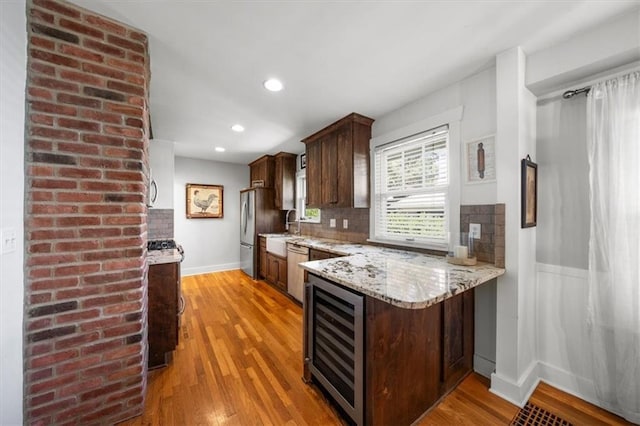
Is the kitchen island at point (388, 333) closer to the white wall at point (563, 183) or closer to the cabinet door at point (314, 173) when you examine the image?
the white wall at point (563, 183)

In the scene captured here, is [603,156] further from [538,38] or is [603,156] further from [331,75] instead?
[331,75]

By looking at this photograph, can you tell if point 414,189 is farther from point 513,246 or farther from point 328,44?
point 328,44

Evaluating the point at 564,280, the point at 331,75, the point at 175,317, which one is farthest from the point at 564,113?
the point at 175,317

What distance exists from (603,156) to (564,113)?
0.44 m

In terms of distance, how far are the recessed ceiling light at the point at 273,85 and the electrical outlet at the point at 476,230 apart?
2.09m

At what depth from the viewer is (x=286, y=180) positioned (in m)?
4.57

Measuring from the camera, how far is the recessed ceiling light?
2098 millimetres

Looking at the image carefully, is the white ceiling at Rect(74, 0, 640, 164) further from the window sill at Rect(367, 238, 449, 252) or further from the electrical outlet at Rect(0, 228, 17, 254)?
the window sill at Rect(367, 238, 449, 252)

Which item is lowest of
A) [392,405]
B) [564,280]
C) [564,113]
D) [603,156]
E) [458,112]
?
[392,405]

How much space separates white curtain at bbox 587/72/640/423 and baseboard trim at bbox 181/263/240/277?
5.58 m

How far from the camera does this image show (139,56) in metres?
1.54

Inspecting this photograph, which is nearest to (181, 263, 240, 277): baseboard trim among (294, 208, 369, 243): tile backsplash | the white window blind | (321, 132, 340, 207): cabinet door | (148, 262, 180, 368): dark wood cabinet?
(294, 208, 369, 243): tile backsplash

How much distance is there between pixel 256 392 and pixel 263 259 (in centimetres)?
287

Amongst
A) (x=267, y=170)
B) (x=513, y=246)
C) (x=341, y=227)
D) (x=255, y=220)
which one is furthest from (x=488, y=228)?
(x=267, y=170)
